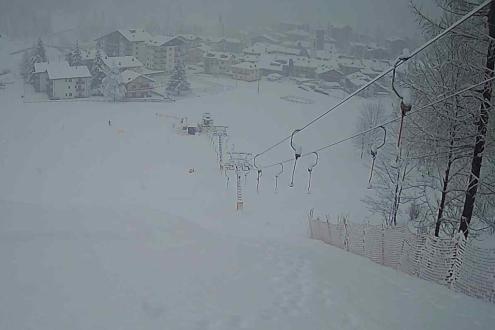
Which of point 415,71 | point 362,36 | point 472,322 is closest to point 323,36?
point 362,36

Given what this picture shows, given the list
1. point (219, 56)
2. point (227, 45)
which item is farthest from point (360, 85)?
point (227, 45)

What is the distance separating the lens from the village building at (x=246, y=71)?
3538cm

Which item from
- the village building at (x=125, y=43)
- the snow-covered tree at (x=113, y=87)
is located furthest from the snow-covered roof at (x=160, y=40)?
the snow-covered tree at (x=113, y=87)

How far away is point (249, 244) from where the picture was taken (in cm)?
599

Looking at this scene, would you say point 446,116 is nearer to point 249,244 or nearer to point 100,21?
point 249,244

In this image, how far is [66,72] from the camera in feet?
98.5

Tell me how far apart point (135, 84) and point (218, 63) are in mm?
9404

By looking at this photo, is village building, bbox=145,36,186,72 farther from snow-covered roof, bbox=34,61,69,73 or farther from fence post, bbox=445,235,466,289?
fence post, bbox=445,235,466,289

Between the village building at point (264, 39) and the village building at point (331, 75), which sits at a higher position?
the village building at point (264, 39)

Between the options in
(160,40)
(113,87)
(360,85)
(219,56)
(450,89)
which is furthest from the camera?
(160,40)

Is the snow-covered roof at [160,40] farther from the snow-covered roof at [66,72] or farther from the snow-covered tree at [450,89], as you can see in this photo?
the snow-covered tree at [450,89]

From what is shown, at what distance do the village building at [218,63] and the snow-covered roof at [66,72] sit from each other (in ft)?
33.4

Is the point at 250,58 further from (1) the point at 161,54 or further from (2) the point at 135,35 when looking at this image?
(2) the point at 135,35

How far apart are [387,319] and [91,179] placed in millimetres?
13116
